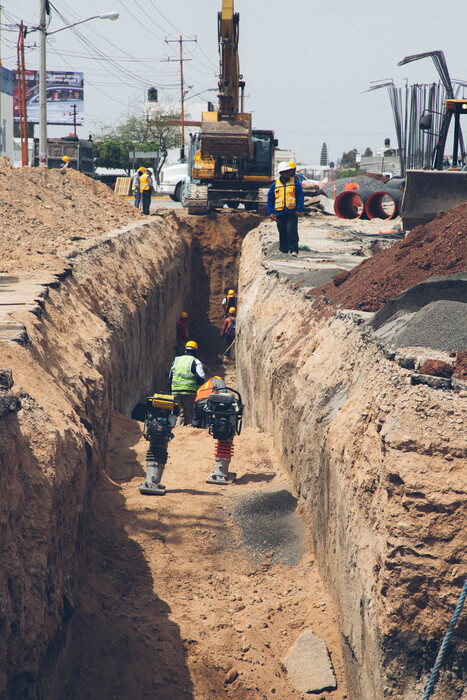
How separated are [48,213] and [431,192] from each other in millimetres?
7984

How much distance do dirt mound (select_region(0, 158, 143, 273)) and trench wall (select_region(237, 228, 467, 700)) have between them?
5.91 m

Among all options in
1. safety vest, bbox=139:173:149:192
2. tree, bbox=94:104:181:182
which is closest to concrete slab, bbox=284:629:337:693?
safety vest, bbox=139:173:149:192

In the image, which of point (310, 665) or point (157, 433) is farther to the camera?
point (157, 433)

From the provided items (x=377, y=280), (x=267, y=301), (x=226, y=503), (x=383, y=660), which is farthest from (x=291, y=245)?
(x=383, y=660)

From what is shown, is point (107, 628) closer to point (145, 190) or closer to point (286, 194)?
point (286, 194)

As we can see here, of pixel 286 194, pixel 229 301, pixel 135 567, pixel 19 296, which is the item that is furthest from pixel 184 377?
pixel 229 301

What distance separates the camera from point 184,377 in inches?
432

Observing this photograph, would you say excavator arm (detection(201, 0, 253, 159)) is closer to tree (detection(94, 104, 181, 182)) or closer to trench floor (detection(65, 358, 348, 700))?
trench floor (detection(65, 358, 348, 700))

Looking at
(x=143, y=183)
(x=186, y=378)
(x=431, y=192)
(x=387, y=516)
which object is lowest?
(x=186, y=378)

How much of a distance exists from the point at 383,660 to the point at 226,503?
3.59 m

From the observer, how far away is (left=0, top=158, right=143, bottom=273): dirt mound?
11.3 m

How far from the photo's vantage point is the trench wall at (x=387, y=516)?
4082 millimetres

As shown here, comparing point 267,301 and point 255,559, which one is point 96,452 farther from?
point 267,301

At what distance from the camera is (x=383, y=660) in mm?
4078
